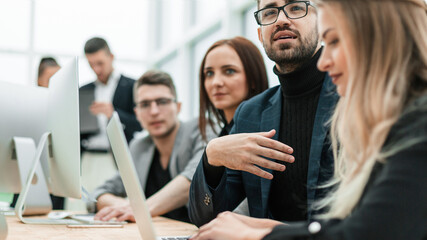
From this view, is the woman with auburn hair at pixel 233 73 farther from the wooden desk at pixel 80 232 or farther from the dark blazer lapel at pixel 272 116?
the wooden desk at pixel 80 232

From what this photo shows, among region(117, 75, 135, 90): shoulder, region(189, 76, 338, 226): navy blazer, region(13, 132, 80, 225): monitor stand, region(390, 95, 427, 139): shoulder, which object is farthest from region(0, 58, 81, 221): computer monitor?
region(117, 75, 135, 90): shoulder

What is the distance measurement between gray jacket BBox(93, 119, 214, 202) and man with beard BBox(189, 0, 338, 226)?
633 millimetres

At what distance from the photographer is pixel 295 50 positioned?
1313 millimetres

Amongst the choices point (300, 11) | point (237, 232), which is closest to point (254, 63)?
point (300, 11)

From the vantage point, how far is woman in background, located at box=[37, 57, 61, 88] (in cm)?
333

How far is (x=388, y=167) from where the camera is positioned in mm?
618

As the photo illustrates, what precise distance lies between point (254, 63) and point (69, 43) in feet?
14.9

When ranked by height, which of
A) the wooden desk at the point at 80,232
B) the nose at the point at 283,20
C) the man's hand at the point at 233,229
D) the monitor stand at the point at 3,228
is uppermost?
the nose at the point at 283,20

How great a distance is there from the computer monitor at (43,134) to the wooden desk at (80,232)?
0.35 ft

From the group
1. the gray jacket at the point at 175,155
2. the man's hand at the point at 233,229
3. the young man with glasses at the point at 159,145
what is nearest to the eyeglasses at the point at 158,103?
the young man with glasses at the point at 159,145

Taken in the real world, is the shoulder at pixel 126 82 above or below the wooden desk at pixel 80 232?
above

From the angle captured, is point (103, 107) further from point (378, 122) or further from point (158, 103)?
point (378, 122)

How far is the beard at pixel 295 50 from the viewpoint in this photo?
4.31 feet

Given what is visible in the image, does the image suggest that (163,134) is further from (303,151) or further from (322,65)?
(322,65)
